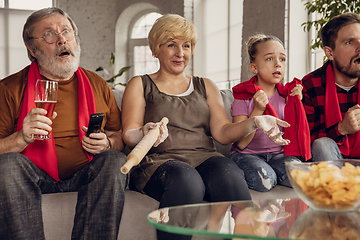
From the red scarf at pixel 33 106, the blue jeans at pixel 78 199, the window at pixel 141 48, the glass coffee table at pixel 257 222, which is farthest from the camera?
the window at pixel 141 48

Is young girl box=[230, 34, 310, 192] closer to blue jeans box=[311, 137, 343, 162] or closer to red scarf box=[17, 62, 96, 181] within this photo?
blue jeans box=[311, 137, 343, 162]

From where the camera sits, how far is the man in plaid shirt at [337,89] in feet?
6.22

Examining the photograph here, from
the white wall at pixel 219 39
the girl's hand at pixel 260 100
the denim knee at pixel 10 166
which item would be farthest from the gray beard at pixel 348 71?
the white wall at pixel 219 39

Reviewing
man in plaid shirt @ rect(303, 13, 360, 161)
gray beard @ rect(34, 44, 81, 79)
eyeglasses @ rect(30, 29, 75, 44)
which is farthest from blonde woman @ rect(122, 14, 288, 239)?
man in plaid shirt @ rect(303, 13, 360, 161)

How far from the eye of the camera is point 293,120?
190cm

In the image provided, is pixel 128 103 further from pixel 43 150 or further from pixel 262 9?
pixel 262 9

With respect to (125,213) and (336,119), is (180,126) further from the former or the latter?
(336,119)

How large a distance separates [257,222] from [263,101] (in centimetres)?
97

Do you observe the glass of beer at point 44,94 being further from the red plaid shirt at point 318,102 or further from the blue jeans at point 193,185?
the red plaid shirt at point 318,102

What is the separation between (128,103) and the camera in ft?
5.94

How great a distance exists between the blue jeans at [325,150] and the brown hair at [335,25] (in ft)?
1.83

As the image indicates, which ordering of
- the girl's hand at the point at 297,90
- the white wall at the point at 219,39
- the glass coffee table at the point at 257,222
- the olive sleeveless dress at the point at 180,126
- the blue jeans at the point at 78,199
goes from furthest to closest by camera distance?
the white wall at the point at 219,39 < the girl's hand at the point at 297,90 < the olive sleeveless dress at the point at 180,126 < the blue jeans at the point at 78,199 < the glass coffee table at the point at 257,222

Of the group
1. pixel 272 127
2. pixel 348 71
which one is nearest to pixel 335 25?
pixel 348 71

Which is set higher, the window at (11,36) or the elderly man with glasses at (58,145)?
the window at (11,36)
